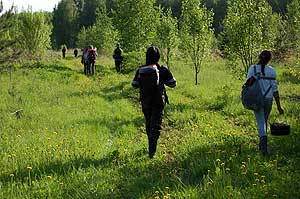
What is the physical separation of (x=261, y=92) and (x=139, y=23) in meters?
20.7

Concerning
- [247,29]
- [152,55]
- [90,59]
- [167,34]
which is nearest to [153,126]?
[152,55]

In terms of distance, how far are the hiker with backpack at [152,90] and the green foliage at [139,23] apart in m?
17.9

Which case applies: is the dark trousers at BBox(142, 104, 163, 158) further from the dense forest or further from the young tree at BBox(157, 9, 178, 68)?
the young tree at BBox(157, 9, 178, 68)

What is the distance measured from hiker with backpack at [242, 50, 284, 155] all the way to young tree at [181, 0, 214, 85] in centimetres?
1517

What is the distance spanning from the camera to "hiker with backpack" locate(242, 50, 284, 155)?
24.5 ft

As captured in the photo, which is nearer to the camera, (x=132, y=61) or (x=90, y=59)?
(x=90, y=59)

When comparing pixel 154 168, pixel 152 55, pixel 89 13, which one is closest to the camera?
pixel 154 168

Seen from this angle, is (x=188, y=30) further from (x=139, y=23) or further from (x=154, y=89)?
(x=154, y=89)

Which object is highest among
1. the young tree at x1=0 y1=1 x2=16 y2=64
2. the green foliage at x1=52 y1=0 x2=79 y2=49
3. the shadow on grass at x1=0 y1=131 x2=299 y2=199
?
the green foliage at x1=52 y1=0 x2=79 y2=49

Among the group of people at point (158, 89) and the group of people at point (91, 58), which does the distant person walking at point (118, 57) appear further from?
the group of people at point (158, 89)

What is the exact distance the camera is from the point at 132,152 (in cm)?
842

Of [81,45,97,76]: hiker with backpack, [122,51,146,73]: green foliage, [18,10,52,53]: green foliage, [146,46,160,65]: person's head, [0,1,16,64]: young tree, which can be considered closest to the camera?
[146,46,160,65]: person's head

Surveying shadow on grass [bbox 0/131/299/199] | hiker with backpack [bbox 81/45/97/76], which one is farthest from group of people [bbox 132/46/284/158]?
hiker with backpack [bbox 81/45/97/76]


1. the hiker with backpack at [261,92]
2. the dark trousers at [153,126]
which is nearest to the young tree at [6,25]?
the dark trousers at [153,126]
